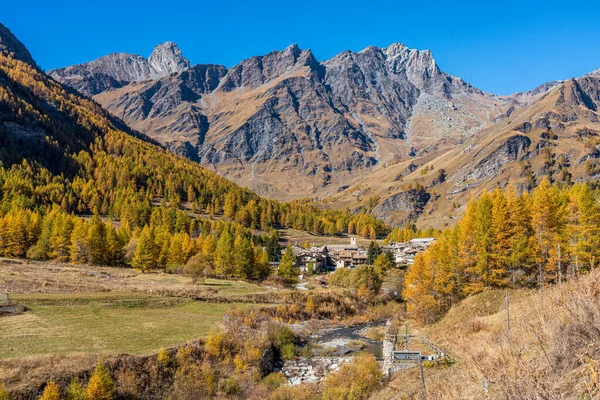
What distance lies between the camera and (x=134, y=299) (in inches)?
2272

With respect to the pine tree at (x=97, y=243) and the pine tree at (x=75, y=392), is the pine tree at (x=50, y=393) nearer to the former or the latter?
the pine tree at (x=75, y=392)

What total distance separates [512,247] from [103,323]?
53.5 metres

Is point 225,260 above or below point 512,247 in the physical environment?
below

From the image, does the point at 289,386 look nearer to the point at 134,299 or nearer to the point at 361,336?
the point at 361,336

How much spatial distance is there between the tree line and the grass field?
116 ft

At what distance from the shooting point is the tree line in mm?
48906

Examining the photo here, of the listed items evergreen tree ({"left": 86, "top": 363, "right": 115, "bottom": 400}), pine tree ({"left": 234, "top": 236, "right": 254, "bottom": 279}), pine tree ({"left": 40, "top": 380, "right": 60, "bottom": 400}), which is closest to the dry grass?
pine tree ({"left": 40, "top": 380, "right": 60, "bottom": 400})

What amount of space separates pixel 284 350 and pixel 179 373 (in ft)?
55.9

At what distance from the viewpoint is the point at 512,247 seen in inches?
2135

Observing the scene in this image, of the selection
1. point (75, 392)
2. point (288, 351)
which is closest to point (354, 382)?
point (288, 351)

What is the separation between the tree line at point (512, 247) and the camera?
48.9m

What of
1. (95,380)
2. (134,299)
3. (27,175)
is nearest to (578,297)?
(95,380)

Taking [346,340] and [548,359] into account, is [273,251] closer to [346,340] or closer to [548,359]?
[346,340]

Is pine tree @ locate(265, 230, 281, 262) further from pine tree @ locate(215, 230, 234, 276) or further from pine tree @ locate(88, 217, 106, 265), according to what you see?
pine tree @ locate(88, 217, 106, 265)
